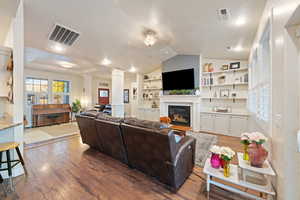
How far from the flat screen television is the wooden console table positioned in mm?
5044

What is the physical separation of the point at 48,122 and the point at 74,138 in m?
2.86

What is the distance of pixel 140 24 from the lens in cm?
321

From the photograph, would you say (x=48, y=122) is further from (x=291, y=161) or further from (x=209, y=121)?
(x=291, y=161)

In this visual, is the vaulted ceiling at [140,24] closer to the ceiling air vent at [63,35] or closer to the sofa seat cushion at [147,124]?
the ceiling air vent at [63,35]

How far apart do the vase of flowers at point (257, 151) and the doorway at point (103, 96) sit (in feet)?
27.5

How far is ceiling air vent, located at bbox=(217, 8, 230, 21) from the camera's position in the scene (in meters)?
2.20

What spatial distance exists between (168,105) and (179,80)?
3.88ft

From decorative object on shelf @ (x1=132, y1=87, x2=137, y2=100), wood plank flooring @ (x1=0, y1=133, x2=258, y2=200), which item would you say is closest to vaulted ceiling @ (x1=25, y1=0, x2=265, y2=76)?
wood plank flooring @ (x1=0, y1=133, x2=258, y2=200)

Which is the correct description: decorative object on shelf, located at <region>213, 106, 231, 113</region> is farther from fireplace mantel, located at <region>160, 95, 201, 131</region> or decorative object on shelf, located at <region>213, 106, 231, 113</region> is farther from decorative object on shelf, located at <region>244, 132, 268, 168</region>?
decorative object on shelf, located at <region>244, 132, 268, 168</region>

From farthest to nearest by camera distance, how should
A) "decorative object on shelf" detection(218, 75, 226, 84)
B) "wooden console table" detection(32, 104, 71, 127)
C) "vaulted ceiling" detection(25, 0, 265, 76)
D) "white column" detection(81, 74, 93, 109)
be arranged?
"white column" detection(81, 74, 93, 109) < "wooden console table" detection(32, 104, 71, 127) < "decorative object on shelf" detection(218, 75, 226, 84) < "vaulted ceiling" detection(25, 0, 265, 76)

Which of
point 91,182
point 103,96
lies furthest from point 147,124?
point 103,96

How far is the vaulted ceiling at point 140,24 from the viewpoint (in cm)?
232

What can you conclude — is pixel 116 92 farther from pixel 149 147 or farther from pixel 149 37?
pixel 149 147

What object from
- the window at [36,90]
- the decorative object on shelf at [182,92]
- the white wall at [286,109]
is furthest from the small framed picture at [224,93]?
the window at [36,90]
